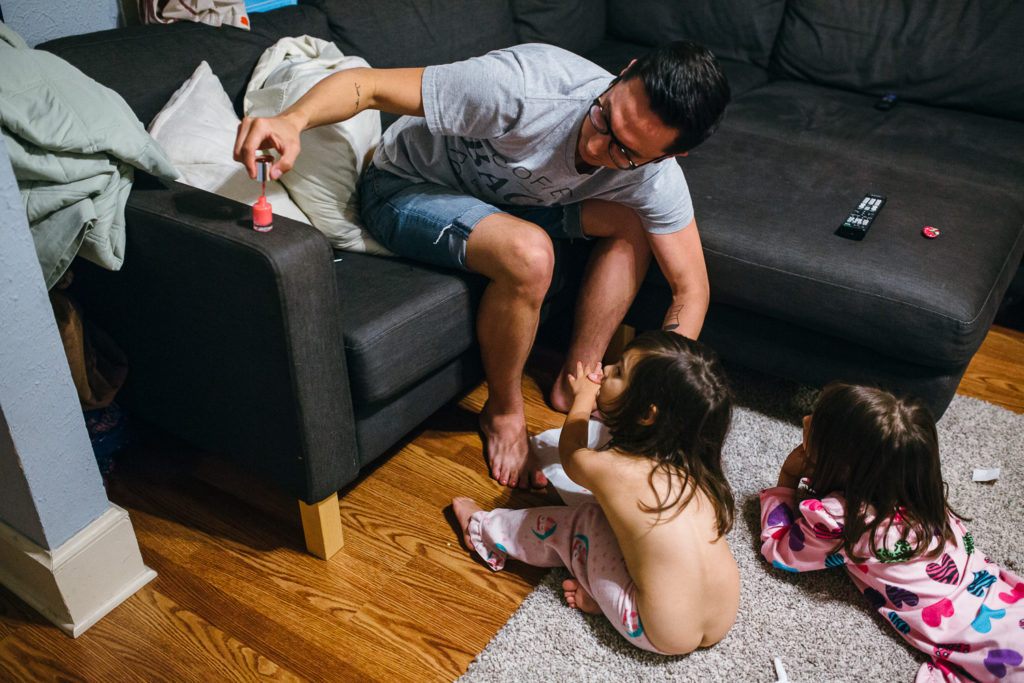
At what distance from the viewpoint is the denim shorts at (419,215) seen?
144 cm

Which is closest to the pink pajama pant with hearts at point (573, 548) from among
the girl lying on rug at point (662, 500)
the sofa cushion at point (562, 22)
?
the girl lying on rug at point (662, 500)

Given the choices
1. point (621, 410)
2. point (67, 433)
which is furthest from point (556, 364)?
point (67, 433)

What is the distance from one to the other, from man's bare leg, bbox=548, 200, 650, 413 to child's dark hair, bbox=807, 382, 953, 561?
52 centimetres

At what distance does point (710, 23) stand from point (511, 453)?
5.82 feet

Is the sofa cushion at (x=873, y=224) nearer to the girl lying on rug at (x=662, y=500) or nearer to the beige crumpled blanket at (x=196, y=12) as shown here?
the girl lying on rug at (x=662, y=500)

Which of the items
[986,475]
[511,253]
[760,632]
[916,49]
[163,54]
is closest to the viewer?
[760,632]

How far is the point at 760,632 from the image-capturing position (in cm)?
129

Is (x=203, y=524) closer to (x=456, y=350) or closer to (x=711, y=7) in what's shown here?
(x=456, y=350)

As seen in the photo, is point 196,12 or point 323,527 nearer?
point 323,527

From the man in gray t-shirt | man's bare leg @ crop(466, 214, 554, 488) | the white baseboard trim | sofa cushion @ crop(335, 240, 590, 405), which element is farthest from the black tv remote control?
the white baseboard trim

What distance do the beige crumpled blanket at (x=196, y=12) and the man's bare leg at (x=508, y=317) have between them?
0.79 m

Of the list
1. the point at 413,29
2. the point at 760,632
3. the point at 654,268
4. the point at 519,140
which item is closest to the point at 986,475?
the point at 760,632

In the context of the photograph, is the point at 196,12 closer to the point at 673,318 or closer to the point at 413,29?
the point at 413,29

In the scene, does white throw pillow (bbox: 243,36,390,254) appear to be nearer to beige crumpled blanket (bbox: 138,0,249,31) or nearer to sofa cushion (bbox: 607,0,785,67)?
beige crumpled blanket (bbox: 138,0,249,31)
